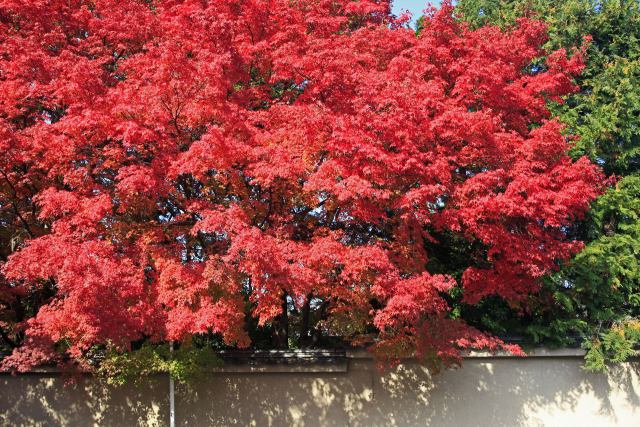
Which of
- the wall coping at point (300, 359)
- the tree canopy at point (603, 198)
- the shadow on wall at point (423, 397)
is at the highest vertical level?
the tree canopy at point (603, 198)

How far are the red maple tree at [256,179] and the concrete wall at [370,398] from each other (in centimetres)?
118

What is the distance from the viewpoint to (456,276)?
1404 cm

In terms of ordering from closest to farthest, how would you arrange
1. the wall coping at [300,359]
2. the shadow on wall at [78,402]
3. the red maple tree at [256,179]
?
1. the red maple tree at [256,179]
2. the wall coping at [300,359]
3. the shadow on wall at [78,402]

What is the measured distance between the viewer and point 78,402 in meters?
13.3

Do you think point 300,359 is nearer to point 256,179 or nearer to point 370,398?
point 370,398

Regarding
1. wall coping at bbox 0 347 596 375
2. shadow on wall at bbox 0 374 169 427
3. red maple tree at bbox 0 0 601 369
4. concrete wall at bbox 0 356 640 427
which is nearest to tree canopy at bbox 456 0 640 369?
wall coping at bbox 0 347 596 375

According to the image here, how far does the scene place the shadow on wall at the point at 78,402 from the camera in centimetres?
1316

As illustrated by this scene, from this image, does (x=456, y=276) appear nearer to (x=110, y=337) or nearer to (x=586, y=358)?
(x=586, y=358)

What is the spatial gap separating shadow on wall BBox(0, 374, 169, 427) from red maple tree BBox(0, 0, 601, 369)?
1.15 m

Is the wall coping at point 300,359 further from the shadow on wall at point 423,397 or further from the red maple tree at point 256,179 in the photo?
the red maple tree at point 256,179

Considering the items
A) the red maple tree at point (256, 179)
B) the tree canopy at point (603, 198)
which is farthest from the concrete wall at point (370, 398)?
the red maple tree at point (256, 179)

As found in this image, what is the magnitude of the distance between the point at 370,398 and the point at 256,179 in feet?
19.1

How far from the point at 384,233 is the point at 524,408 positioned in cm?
511

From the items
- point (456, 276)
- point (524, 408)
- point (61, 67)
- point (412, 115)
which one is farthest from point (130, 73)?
point (524, 408)
